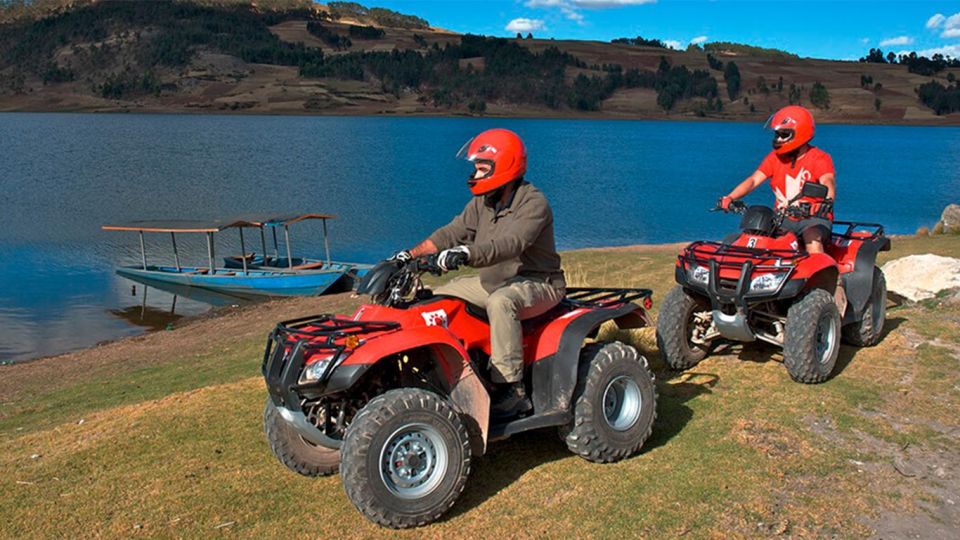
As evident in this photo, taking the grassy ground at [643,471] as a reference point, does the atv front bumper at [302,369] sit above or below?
above

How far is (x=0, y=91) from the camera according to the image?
13925cm

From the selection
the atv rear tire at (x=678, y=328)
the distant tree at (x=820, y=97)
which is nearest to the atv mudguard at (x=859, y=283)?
the atv rear tire at (x=678, y=328)

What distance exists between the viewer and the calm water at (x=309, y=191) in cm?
2388

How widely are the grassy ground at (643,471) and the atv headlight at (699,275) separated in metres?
0.88

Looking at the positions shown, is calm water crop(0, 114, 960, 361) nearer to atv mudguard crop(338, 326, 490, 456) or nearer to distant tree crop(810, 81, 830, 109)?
atv mudguard crop(338, 326, 490, 456)

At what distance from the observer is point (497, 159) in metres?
5.39

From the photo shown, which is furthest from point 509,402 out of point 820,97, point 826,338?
point 820,97

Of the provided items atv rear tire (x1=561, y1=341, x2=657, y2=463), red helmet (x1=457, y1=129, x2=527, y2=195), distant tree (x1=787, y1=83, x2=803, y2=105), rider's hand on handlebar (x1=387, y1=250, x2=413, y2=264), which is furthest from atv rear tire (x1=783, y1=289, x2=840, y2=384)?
distant tree (x1=787, y1=83, x2=803, y2=105)

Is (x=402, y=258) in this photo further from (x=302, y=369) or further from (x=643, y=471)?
(x=643, y=471)

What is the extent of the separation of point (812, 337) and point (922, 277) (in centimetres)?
439

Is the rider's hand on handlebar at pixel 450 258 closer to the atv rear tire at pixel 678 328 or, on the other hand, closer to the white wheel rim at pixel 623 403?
the white wheel rim at pixel 623 403

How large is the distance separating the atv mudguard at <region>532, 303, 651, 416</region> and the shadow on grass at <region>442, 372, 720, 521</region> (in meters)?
0.46

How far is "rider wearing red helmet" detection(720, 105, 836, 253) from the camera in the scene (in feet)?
24.8

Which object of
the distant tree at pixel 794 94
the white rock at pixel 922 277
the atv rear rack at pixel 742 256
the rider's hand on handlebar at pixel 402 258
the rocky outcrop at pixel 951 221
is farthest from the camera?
the distant tree at pixel 794 94
